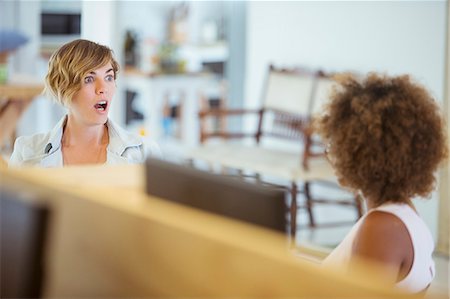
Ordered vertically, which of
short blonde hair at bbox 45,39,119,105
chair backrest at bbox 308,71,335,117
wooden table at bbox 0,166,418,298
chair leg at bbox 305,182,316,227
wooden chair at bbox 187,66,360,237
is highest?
short blonde hair at bbox 45,39,119,105

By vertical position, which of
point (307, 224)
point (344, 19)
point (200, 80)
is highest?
point (344, 19)

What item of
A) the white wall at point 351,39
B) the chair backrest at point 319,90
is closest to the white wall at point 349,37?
the white wall at point 351,39

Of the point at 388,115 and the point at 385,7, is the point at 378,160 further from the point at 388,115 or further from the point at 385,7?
the point at 385,7

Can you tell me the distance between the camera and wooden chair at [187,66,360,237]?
199 inches

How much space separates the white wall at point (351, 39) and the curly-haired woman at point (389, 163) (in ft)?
9.55

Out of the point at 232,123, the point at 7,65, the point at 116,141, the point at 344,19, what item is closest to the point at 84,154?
the point at 116,141

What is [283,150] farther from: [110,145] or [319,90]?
[110,145]

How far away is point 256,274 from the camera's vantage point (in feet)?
3.88

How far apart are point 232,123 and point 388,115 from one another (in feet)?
16.7

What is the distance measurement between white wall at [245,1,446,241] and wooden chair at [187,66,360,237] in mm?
342

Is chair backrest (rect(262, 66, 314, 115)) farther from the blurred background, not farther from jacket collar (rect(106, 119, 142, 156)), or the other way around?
jacket collar (rect(106, 119, 142, 156))

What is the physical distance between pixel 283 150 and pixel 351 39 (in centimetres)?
81

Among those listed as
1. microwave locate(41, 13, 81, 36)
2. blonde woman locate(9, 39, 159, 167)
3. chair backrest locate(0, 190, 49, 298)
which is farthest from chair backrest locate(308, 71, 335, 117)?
chair backrest locate(0, 190, 49, 298)

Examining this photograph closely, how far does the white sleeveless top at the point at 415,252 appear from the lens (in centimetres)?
210
